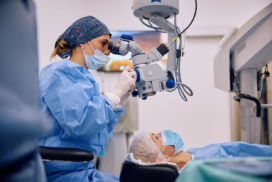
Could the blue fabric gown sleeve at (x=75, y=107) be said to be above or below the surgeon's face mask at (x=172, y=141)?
above

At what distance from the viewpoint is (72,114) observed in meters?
1.11

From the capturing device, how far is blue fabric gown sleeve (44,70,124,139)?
1.11m

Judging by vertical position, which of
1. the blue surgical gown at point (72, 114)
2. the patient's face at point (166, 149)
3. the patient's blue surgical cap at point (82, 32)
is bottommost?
the patient's face at point (166, 149)

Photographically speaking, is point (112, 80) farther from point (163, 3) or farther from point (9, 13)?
point (9, 13)

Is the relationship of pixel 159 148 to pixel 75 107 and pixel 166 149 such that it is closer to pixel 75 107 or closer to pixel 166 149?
pixel 166 149

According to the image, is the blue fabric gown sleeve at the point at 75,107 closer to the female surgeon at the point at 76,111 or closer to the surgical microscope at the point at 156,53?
the female surgeon at the point at 76,111

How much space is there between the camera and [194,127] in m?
3.43

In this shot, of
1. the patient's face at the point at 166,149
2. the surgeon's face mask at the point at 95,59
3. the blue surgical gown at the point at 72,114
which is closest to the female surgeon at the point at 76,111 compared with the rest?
the blue surgical gown at the point at 72,114

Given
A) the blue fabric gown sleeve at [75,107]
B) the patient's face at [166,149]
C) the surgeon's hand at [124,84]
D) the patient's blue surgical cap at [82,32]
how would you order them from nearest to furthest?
the blue fabric gown sleeve at [75,107], the surgeon's hand at [124,84], the patient's blue surgical cap at [82,32], the patient's face at [166,149]

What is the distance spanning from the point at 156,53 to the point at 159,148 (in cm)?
57

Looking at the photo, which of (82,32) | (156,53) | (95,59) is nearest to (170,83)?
(156,53)

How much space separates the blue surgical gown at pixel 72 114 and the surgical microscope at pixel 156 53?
0.84ft

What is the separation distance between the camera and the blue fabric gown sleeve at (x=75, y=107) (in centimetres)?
111

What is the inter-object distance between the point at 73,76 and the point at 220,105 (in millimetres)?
2558
